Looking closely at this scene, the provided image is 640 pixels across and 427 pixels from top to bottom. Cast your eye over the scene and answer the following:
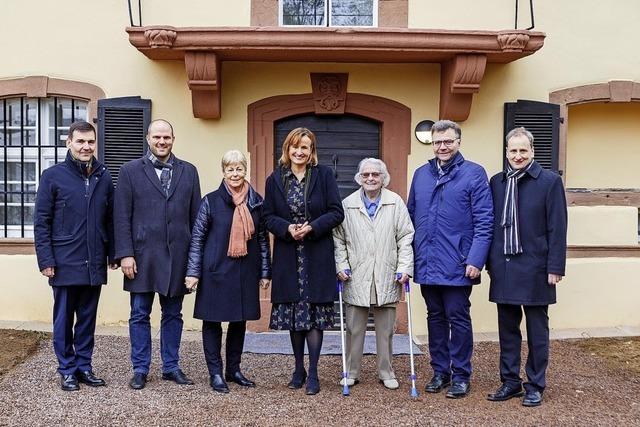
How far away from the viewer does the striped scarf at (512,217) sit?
15.8 feet

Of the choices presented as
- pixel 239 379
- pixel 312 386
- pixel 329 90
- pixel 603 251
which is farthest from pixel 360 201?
pixel 603 251

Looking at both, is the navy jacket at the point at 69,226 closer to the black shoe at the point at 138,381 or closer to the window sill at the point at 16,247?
the black shoe at the point at 138,381

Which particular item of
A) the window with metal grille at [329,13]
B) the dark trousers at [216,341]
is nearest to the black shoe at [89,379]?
the dark trousers at [216,341]

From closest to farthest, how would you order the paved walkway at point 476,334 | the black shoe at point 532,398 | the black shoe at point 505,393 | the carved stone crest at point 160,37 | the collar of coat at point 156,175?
the black shoe at point 532,398 < the black shoe at point 505,393 < the collar of coat at point 156,175 < the carved stone crest at point 160,37 < the paved walkway at point 476,334

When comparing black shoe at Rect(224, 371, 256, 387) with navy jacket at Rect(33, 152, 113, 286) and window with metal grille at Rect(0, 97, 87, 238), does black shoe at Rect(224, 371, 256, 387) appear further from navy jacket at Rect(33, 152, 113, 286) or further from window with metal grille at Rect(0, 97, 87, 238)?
window with metal grille at Rect(0, 97, 87, 238)

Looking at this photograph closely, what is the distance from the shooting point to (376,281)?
516 cm

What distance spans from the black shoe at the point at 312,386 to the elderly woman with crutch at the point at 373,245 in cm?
21

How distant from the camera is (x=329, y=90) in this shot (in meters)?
7.39

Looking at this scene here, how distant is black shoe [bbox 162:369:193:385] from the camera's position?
17.4 feet

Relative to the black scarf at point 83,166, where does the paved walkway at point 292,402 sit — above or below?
below

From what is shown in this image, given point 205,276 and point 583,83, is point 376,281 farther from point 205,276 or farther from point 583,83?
point 583,83

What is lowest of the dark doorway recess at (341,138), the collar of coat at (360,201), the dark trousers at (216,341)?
the dark trousers at (216,341)

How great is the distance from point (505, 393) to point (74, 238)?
3236mm

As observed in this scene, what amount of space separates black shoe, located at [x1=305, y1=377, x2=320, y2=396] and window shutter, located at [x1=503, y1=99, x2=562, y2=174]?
11.5ft
